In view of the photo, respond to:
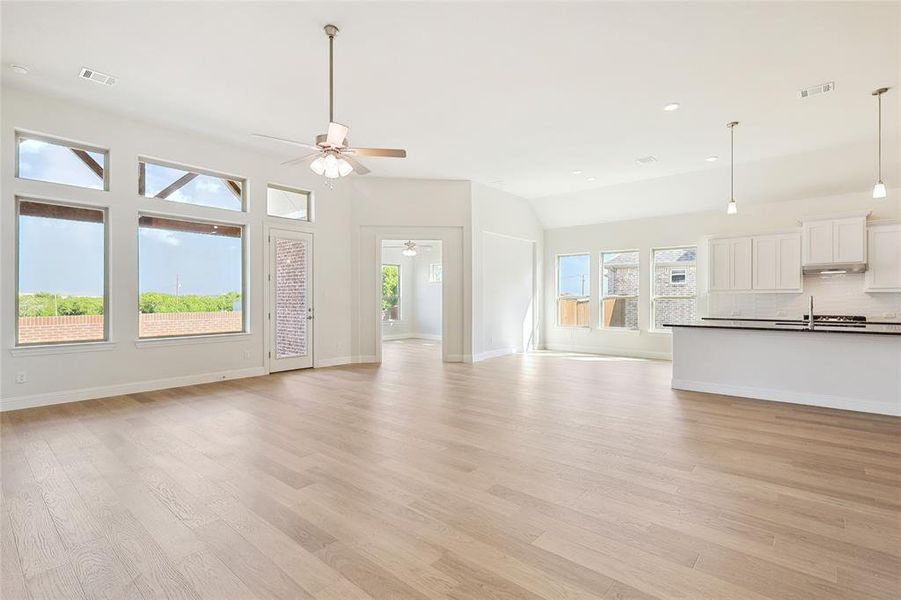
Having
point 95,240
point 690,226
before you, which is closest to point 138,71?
point 95,240

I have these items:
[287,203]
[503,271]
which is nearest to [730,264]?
[503,271]

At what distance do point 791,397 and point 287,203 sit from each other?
7.52 meters

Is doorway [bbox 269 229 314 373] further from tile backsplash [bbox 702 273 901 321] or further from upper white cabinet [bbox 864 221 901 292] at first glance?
upper white cabinet [bbox 864 221 901 292]

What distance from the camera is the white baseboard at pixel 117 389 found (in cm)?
462

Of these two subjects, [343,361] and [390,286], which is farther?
[390,286]

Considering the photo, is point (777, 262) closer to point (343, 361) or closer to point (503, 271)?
point (503, 271)

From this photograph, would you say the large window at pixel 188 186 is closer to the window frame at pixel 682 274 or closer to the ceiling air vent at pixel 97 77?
the ceiling air vent at pixel 97 77

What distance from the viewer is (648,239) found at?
8797mm

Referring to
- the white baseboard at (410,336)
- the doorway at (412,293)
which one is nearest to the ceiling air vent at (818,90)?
the doorway at (412,293)

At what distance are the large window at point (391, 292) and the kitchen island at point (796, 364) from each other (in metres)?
8.20

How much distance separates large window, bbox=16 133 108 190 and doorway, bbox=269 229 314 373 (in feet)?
7.13

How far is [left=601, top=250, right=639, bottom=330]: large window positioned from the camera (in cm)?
910

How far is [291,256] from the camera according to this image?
6977mm

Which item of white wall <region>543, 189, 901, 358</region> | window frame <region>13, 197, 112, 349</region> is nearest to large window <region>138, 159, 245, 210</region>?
window frame <region>13, 197, 112, 349</region>
